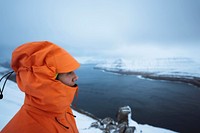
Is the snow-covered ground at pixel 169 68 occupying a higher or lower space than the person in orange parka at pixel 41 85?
lower

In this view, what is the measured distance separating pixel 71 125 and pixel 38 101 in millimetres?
524

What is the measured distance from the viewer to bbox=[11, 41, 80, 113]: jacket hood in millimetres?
1065

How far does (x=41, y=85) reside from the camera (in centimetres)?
106

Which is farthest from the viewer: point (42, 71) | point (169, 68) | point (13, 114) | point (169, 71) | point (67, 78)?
point (169, 68)

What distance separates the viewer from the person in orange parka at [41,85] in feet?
3.48

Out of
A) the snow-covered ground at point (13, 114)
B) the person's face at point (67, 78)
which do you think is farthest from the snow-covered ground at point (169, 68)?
the person's face at point (67, 78)

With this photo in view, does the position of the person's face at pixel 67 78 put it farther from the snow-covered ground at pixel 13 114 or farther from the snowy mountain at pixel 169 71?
the snowy mountain at pixel 169 71

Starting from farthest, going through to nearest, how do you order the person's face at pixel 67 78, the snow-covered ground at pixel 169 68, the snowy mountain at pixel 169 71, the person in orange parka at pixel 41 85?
the snow-covered ground at pixel 169 68, the snowy mountain at pixel 169 71, the person's face at pixel 67 78, the person in orange parka at pixel 41 85

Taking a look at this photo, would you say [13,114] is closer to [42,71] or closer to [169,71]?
[42,71]

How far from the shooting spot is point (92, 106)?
1914 centimetres

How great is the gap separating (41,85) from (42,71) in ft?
0.37

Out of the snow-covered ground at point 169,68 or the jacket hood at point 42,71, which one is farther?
the snow-covered ground at point 169,68

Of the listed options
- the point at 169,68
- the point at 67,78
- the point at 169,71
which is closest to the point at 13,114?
the point at 67,78

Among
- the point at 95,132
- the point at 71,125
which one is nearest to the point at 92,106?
the point at 95,132
